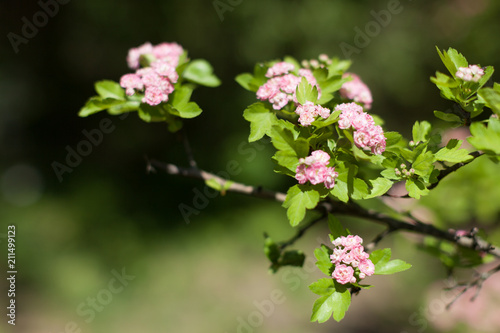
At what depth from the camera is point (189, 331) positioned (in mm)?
4195

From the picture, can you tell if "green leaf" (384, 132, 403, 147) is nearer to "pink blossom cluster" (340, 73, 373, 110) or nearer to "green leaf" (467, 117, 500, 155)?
"green leaf" (467, 117, 500, 155)

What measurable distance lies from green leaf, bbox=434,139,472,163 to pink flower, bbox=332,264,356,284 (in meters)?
0.37

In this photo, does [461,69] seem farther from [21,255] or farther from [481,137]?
[21,255]

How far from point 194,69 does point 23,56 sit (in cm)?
539

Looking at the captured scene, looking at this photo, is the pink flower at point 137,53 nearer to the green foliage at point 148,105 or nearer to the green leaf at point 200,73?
the green foliage at point 148,105

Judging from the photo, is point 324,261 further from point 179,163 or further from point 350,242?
point 179,163

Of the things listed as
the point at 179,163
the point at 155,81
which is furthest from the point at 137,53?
the point at 179,163

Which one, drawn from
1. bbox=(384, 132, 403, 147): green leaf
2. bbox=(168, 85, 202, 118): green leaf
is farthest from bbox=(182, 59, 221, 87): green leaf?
bbox=(384, 132, 403, 147): green leaf

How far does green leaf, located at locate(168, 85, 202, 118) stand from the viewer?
1.21 m

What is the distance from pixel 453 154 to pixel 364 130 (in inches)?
9.5

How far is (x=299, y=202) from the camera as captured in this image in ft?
3.17

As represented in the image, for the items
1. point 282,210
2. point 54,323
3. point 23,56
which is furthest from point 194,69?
point 23,56

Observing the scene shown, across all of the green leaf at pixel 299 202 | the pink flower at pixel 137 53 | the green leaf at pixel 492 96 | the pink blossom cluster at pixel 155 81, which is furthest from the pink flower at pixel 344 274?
the pink flower at pixel 137 53

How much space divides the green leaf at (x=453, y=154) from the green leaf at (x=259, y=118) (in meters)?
0.45
